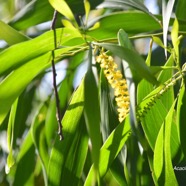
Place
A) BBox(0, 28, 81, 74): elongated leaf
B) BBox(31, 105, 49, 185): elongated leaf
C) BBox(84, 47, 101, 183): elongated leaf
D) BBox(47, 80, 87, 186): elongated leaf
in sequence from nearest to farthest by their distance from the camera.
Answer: BBox(84, 47, 101, 183): elongated leaf, BBox(0, 28, 81, 74): elongated leaf, BBox(47, 80, 87, 186): elongated leaf, BBox(31, 105, 49, 185): elongated leaf

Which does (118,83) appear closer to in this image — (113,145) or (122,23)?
(113,145)

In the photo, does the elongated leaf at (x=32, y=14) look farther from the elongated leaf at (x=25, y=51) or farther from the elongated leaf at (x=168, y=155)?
the elongated leaf at (x=168, y=155)

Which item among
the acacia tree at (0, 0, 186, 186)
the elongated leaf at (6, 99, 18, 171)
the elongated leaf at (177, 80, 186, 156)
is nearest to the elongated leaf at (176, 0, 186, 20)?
the acacia tree at (0, 0, 186, 186)

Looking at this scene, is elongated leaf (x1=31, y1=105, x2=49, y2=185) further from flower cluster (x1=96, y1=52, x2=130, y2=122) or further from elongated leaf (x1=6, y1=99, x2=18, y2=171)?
flower cluster (x1=96, y1=52, x2=130, y2=122)

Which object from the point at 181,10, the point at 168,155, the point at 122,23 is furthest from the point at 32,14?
the point at 168,155

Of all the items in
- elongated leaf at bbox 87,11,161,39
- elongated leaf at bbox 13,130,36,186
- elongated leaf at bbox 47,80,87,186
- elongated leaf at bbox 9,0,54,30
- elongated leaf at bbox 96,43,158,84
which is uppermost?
elongated leaf at bbox 9,0,54,30

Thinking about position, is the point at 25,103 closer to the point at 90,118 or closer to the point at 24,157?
the point at 24,157

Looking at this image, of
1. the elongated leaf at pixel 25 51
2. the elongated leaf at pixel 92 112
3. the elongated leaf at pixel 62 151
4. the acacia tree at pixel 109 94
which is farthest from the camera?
the elongated leaf at pixel 62 151

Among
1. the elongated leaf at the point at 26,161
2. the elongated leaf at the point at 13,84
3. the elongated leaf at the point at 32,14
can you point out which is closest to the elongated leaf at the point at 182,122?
the elongated leaf at the point at 13,84
